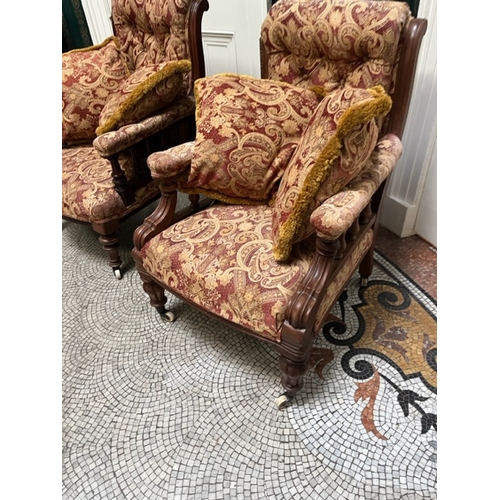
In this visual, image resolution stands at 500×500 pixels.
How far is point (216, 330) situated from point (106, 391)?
46cm

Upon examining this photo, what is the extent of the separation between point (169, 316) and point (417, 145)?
1318mm

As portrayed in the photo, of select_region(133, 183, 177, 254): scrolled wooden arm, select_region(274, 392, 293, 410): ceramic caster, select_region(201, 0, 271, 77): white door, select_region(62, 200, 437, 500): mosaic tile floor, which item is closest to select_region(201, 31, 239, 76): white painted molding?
select_region(201, 0, 271, 77): white door

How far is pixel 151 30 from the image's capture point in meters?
1.80

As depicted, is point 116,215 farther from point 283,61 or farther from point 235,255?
point 283,61

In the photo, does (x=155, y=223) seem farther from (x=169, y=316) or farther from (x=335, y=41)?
(x=335, y=41)

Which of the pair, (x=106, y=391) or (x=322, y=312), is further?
(x=106, y=391)

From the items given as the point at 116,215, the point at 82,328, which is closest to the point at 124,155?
the point at 116,215

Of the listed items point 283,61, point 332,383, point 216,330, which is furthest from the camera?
point 216,330

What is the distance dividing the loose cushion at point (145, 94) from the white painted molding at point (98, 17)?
1172 mm

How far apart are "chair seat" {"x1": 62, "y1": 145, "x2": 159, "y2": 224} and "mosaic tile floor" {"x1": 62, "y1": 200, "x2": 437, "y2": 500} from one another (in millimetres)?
425

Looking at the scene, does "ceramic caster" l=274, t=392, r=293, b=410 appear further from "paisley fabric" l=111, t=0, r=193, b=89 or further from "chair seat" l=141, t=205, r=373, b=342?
"paisley fabric" l=111, t=0, r=193, b=89

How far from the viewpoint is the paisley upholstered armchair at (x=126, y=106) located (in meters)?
1.59

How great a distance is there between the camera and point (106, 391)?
139cm

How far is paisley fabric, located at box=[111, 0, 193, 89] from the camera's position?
1647 mm
